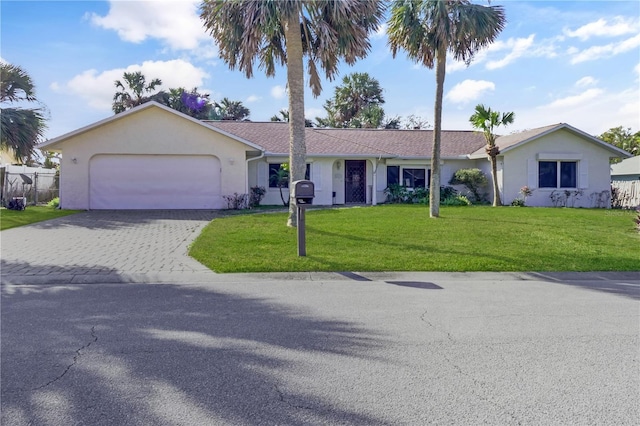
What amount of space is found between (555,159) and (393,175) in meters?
8.13

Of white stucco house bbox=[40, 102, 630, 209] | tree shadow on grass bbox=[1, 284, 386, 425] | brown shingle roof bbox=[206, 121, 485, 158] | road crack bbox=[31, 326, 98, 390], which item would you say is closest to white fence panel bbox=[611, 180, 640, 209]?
white stucco house bbox=[40, 102, 630, 209]

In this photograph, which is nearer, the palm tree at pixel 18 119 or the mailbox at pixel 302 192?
the mailbox at pixel 302 192

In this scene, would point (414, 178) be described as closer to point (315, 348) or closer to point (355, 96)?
point (355, 96)

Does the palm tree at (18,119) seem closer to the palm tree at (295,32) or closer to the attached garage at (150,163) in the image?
the attached garage at (150,163)

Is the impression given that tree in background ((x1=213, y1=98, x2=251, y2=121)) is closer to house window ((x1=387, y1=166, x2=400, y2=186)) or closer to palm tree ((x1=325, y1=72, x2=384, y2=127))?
palm tree ((x1=325, y1=72, x2=384, y2=127))

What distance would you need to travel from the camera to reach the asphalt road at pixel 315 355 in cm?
319

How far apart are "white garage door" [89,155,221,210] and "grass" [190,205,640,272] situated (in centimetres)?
489

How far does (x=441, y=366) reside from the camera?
3.98 m

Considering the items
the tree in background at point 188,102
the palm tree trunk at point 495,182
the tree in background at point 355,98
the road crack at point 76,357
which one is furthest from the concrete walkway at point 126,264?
the tree in background at point 355,98

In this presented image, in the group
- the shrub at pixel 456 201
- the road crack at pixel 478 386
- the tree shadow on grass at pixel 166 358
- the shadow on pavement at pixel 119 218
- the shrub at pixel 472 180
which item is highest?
the shrub at pixel 472 180

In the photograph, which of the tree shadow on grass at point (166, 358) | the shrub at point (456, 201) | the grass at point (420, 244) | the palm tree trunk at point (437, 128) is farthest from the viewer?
the shrub at point (456, 201)

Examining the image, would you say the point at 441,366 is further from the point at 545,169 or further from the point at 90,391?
the point at 545,169

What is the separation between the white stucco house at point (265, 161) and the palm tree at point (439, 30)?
6.50 m

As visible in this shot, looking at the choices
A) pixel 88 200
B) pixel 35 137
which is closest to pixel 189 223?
pixel 88 200
